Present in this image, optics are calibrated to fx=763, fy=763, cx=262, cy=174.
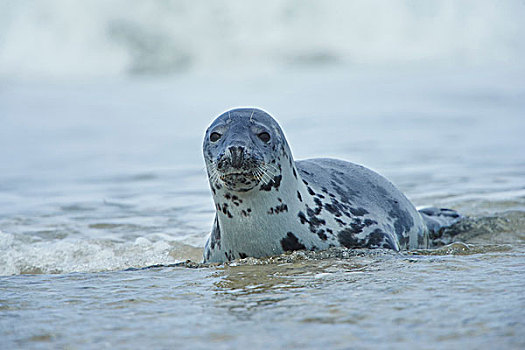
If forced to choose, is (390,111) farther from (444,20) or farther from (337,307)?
(337,307)

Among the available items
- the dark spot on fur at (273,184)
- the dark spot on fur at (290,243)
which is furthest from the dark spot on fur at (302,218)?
the dark spot on fur at (273,184)

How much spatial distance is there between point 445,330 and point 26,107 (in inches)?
667

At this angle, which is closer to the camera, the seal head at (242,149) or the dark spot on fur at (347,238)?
the seal head at (242,149)

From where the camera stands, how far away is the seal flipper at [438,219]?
5.71 metres

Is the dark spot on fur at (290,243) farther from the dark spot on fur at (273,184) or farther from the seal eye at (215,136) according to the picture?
the seal eye at (215,136)

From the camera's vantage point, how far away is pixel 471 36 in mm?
23547

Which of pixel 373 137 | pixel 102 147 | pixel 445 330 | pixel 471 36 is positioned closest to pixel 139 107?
pixel 102 147

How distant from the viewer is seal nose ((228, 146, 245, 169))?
3.89 m

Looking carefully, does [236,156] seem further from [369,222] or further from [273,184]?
[369,222]

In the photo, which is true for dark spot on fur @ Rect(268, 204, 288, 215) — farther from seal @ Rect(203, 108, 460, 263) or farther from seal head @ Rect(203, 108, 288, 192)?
seal head @ Rect(203, 108, 288, 192)

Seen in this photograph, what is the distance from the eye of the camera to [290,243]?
166 inches

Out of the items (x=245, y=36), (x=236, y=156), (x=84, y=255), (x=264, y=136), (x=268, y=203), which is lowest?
(x=84, y=255)

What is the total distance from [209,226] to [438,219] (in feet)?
6.39

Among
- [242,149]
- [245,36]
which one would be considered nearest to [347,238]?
[242,149]
